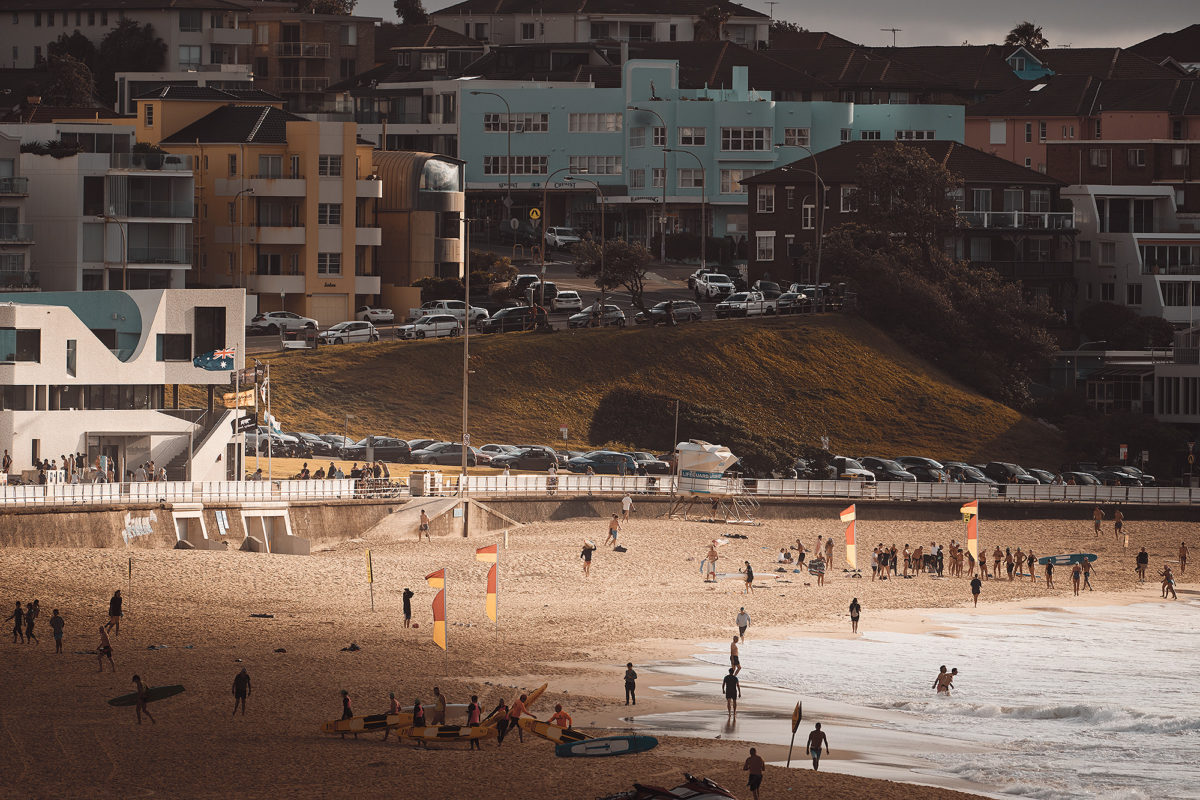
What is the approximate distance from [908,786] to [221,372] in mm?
36053

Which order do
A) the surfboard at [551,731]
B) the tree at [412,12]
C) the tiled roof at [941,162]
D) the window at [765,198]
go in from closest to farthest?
the surfboard at [551,731] < the tiled roof at [941,162] < the window at [765,198] < the tree at [412,12]

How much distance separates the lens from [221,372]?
64.6 metres

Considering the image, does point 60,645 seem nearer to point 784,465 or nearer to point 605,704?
point 605,704

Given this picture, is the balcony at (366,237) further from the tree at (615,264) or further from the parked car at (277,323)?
the tree at (615,264)

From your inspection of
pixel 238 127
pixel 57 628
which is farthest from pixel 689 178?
pixel 57 628

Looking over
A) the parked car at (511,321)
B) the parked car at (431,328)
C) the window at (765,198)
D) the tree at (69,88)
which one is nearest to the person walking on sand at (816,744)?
the parked car at (431,328)

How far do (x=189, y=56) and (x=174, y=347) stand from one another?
269 feet

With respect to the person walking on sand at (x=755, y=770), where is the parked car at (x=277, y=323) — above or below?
above

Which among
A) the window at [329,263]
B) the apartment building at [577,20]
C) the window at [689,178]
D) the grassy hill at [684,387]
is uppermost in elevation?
the apartment building at [577,20]

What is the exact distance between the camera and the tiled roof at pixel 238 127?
9550cm

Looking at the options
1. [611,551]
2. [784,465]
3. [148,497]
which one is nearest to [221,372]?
[148,497]

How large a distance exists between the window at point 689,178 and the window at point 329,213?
34464 millimetres

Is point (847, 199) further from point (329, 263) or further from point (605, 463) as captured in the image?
point (605, 463)

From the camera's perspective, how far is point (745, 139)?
4951 inches
